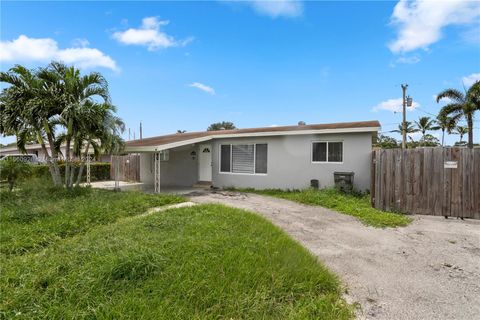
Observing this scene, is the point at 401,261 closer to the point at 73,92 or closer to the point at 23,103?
the point at 73,92

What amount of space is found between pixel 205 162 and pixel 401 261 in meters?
10.1

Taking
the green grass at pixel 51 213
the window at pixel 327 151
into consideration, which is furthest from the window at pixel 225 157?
the green grass at pixel 51 213

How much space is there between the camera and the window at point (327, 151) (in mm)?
10344

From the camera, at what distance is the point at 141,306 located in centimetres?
248

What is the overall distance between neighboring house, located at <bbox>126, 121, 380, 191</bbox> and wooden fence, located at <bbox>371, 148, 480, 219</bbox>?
2.05m

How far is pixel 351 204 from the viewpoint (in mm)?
8195

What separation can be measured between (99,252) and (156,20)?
854 centimetres

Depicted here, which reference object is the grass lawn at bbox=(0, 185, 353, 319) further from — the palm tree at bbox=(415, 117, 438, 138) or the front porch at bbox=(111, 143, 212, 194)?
the palm tree at bbox=(415, 117, 438, 138)

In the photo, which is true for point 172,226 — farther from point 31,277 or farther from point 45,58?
point 45,58

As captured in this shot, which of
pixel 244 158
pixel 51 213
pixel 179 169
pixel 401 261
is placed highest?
pixel 244 158

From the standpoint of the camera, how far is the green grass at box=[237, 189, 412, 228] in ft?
21.7

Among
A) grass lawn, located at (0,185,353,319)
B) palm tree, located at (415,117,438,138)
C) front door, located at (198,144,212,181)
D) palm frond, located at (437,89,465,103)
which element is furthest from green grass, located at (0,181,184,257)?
palm tree, located at (415,117,438,138)

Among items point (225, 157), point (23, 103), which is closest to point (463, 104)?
point (225, 157)

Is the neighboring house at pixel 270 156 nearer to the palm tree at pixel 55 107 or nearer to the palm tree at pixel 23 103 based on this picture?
the palm tree at pixel 55 107
